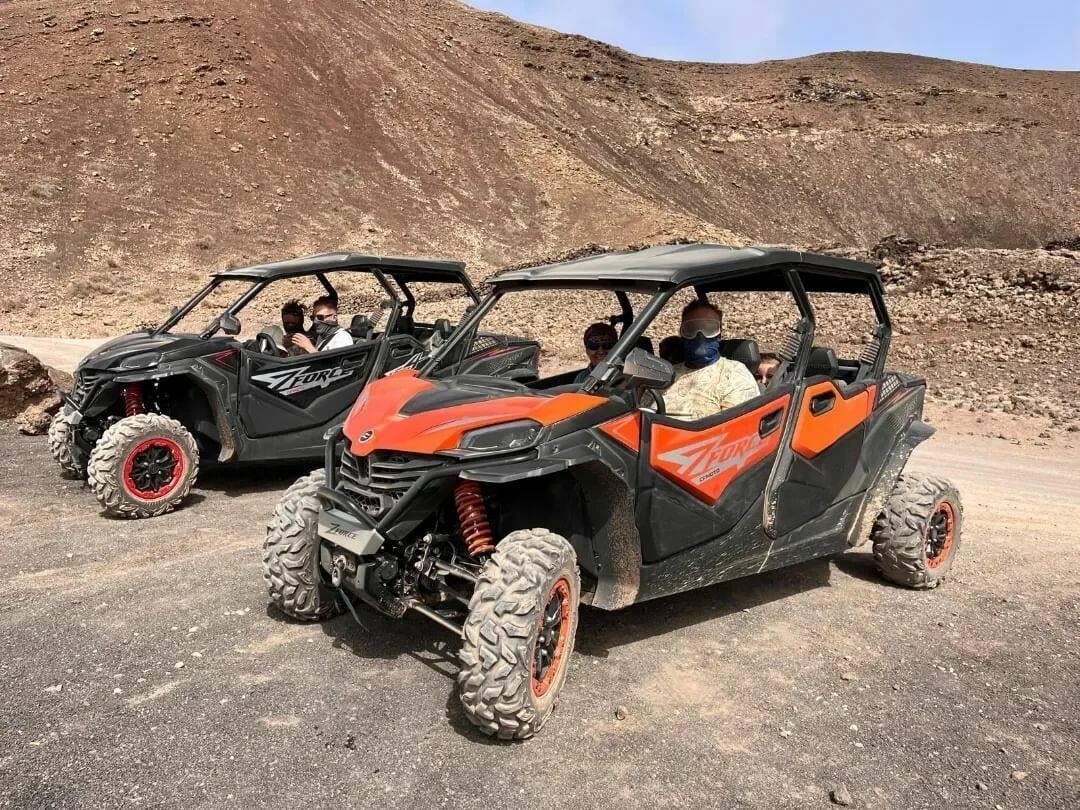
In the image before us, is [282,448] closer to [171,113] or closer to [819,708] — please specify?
[819,708]

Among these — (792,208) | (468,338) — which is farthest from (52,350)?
(792,208)

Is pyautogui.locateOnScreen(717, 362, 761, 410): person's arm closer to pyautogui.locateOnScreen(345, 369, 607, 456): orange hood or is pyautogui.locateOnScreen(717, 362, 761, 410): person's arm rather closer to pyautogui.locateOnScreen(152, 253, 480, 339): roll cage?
pyautogui.locateOnScreen(345, 369, 607, 456): orange hood

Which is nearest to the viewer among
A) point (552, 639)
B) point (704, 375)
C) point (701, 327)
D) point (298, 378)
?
point (552, 639)

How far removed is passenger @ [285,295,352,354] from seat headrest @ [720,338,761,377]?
152 inches

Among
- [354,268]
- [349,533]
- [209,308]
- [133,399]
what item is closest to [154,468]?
[133,399]

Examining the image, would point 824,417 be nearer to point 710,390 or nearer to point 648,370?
point 710,390

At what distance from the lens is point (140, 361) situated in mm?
6734

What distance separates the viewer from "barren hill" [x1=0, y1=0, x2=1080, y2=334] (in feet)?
109

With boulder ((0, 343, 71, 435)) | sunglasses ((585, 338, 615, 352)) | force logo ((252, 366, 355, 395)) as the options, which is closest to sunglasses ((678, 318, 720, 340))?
sunglasses ((585, 338, 615, 352))

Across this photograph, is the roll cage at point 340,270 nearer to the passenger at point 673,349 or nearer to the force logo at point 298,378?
the force logo at point 298,378

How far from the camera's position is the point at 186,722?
3482 mm

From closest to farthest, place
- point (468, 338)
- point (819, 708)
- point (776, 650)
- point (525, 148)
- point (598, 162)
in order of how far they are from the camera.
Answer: point (819, 708)
point (776, 650)
point (468, 338)
point (525, 148)
point (598, 162)

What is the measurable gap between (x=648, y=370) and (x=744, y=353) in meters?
1.39

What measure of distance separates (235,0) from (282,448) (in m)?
47.4
